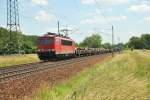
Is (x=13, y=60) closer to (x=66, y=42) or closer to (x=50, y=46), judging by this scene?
(x=50, y=46)

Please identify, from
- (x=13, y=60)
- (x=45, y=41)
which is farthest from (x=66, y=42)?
(x=13, y=60)

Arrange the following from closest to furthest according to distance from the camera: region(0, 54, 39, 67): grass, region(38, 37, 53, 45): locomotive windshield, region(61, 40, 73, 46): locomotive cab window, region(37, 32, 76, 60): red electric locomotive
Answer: region(0, 54, 39, 67): grass, region(37, 32, 76, 60): red electric locomotive, region(38, 37, 53, 45): locomotive windshield, region(61, 40, 73, 46): locomotive cab window

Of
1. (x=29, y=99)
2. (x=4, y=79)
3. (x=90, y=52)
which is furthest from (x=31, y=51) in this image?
(x=29, y=99)

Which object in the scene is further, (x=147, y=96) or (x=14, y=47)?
(x=14, y=47)

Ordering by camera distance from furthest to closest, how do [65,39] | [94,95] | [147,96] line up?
[65,39]
[94,95]
[147,96]

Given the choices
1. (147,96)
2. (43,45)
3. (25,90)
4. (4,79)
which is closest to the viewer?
(147,96)

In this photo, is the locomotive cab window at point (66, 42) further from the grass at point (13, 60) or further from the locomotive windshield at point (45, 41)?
the grass at point (13, 60)

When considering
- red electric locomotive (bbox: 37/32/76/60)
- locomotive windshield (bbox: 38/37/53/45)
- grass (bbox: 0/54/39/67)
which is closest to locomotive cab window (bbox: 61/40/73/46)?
red electric locomotive (bbox: 37/32/76/60)

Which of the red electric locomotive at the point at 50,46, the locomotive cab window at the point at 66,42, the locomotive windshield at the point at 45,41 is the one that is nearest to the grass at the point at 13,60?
the red electric locomotive at the point at 50,46

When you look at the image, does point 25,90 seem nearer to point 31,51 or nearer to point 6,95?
point 6,95

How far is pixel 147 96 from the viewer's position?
7.62 metres

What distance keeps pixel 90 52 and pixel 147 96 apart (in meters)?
67.5

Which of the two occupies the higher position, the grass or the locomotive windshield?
the locomotive windshield

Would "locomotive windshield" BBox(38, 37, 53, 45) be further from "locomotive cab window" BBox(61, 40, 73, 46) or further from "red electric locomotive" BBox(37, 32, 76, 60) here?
"locomotive cab window" BBox(61, 40, 73, 46)
